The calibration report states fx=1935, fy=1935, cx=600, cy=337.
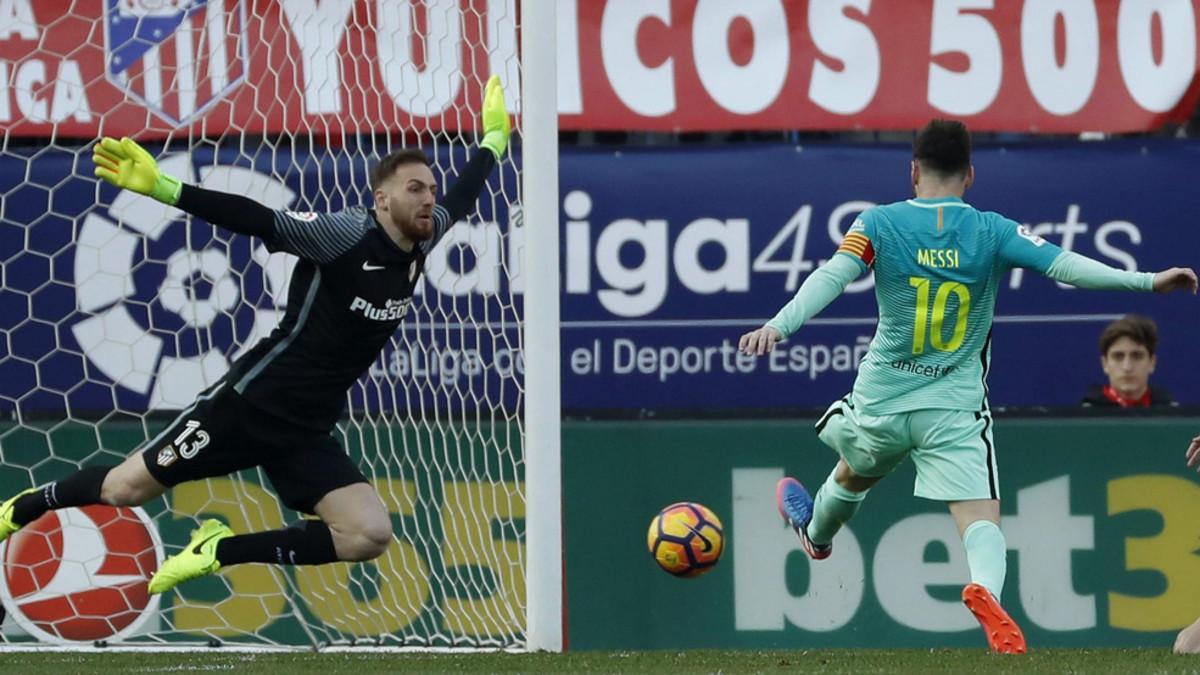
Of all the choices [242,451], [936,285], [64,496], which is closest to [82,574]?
[64,496]

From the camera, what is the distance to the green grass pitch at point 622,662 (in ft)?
18.8

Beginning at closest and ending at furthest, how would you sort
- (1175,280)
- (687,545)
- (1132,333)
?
(1175,280), (687,545), (1132,333)

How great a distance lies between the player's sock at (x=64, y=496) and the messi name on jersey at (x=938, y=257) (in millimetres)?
2734

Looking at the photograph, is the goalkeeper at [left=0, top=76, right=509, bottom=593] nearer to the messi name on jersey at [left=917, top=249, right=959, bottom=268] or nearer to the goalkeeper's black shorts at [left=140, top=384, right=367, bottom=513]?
the goalkeeper's black shorts at [left=140, top=384, right=367, bottom=513]

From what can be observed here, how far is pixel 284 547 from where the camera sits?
6352 millimetres

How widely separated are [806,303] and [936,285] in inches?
18.7

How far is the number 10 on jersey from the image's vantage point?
227 inches

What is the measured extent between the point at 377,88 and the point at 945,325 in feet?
9.65

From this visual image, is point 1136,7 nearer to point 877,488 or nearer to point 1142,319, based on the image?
point 1142,319

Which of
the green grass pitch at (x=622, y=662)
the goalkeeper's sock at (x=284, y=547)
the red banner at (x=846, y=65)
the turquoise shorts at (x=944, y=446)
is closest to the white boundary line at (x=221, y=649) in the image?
the green grass pitch at (x=622, y=662)

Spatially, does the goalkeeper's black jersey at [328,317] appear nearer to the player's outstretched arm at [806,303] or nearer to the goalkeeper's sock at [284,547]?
the goalkeeper's sock at [284,547]

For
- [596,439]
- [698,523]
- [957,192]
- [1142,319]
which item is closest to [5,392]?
[596,439]

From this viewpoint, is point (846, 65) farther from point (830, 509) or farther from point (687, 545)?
point (687, 545)

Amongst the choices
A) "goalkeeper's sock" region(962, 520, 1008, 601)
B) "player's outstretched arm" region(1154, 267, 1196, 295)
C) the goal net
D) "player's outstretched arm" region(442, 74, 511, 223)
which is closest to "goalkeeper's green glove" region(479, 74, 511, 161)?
"player's outstretched arm" region(442, 74, 511, 223)
